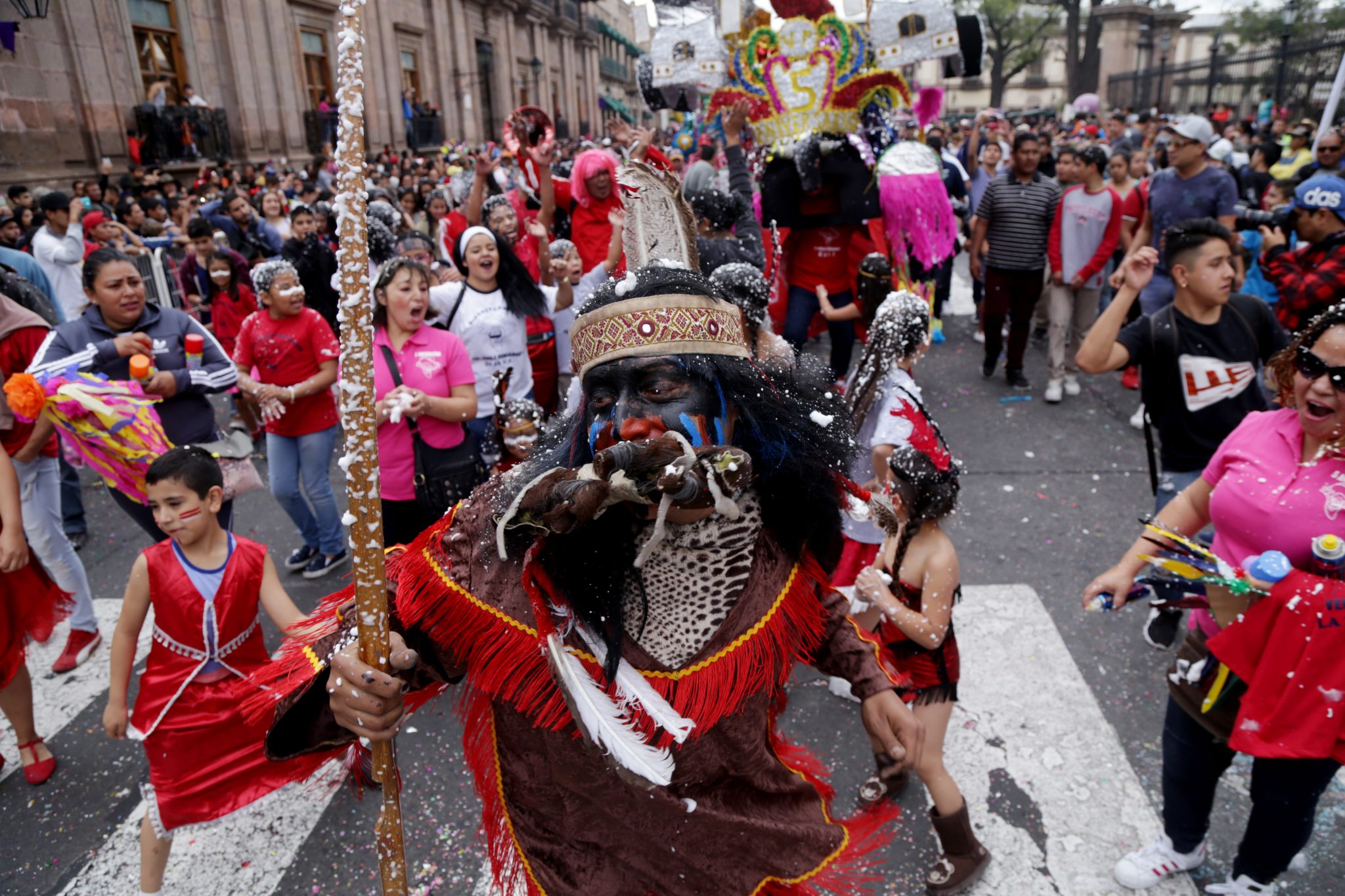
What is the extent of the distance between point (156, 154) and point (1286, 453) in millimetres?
16333

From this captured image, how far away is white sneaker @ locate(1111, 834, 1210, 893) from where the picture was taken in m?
2.62

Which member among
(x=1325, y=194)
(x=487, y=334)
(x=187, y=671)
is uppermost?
(x=1325, y=194)

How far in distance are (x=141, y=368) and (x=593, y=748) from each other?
3.16 meters

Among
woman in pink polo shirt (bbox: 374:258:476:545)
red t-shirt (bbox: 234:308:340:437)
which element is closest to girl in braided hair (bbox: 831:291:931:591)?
woman in pink polo shirt (bbox: 374:258:476:545)

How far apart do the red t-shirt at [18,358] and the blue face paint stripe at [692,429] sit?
11.5 feet

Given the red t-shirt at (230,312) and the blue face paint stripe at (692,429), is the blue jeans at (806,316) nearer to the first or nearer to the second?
the red t-shirt at (230,312)

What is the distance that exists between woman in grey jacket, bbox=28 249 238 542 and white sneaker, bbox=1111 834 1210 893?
3.73 m

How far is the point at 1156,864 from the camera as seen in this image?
8.63 ft

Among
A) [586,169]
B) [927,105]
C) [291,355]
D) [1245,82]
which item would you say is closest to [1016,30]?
[1245,82]

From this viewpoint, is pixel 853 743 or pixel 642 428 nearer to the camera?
pixel 642 428

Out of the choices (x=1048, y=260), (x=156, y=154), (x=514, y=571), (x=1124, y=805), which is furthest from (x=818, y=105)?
(x=156, y=154)

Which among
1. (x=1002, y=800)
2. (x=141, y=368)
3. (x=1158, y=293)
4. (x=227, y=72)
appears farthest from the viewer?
(x=227, y=72)

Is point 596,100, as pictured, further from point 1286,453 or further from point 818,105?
point 1286,453

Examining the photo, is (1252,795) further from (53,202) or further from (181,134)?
(181,134)
